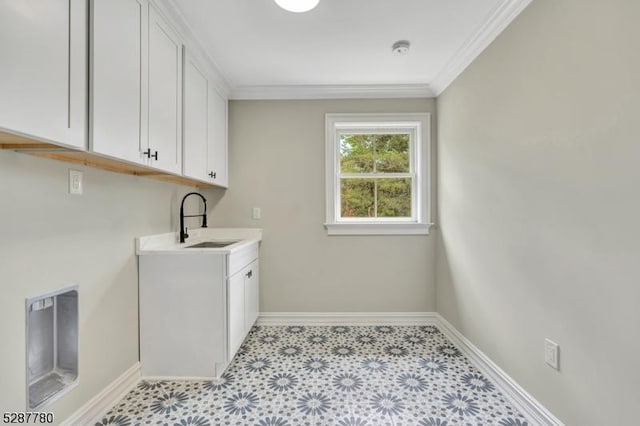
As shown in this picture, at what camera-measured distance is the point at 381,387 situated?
6.44 feet

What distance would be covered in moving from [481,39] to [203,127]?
215 cm

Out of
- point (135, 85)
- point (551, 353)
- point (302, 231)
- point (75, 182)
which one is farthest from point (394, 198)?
point (75, 182)

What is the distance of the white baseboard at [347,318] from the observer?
3.07m

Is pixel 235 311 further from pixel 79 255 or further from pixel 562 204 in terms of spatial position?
pixel 562 204

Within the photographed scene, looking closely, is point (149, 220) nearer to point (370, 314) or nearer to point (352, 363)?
point (352, 363)

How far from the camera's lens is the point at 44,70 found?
1.05m

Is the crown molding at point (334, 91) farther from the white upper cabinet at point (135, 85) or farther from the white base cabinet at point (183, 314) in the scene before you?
the white base cabinet at point (183, 314)

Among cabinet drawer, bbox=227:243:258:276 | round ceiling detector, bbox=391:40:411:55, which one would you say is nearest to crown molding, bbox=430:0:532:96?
round ceiling detector, bbox=391:40:411:55

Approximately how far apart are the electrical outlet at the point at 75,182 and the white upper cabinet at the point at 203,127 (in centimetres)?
A: 63

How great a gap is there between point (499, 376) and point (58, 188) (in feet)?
8.95

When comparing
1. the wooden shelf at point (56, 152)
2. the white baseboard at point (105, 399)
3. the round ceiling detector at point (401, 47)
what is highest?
the round ceiling detector at point (401, 47)

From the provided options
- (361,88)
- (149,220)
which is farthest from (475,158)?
(149,220)

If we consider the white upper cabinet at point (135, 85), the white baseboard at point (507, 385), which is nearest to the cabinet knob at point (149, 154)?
the white upper cabinet at point (135, 85)

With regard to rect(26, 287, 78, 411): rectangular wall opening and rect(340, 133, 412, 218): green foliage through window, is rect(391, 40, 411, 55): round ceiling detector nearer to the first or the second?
rect(340, 133, 412, 218): green foliage through window
